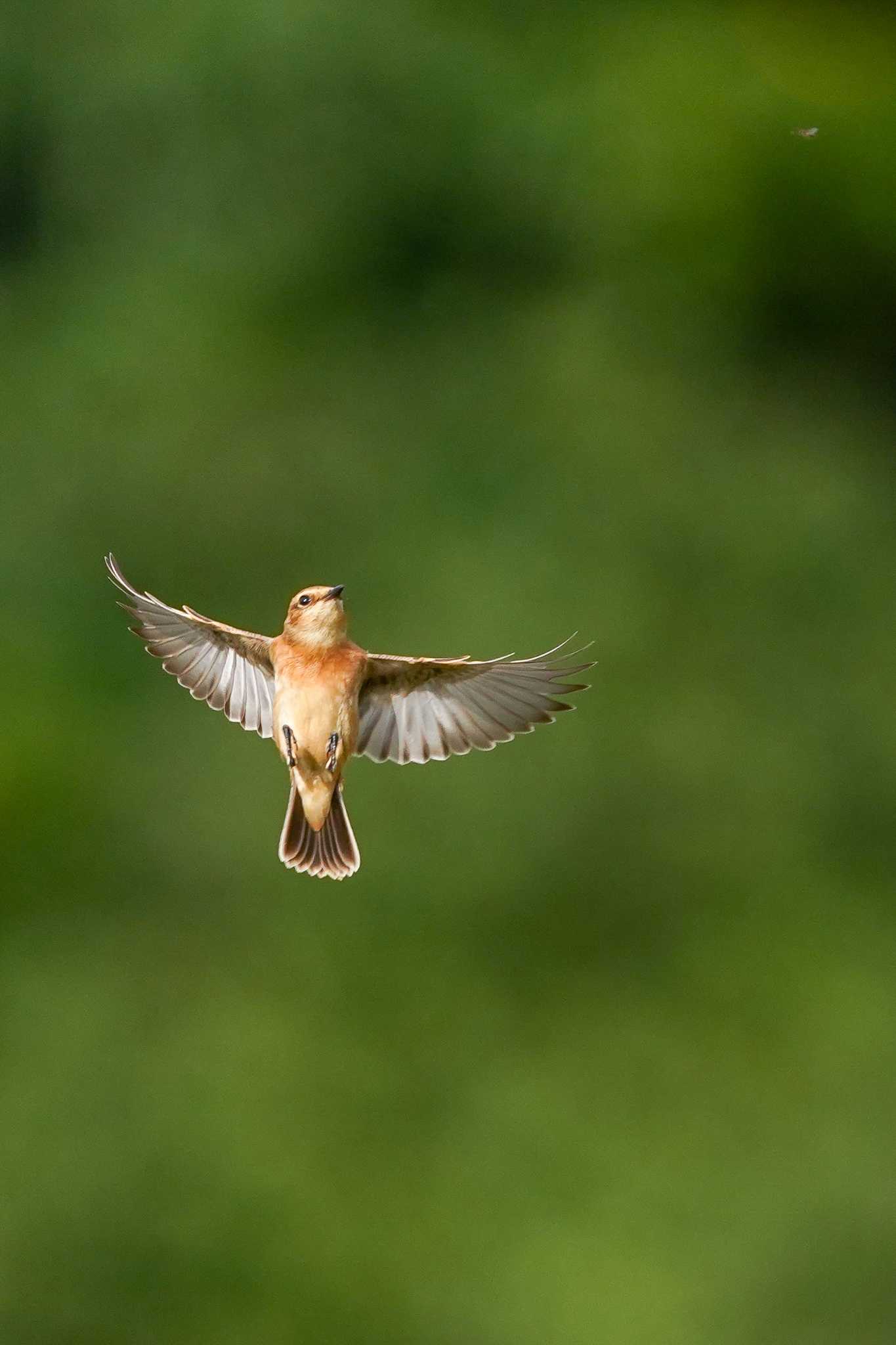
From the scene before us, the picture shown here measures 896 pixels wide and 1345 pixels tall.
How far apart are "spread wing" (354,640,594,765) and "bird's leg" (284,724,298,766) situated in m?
0.21

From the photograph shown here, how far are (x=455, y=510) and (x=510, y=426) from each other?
433 millimetres

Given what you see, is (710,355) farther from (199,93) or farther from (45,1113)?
(45,1113)

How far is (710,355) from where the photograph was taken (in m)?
6.98

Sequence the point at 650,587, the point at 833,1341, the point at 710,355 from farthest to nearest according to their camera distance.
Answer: the point at 710,355
the point at 650,587
the point at 833,1341

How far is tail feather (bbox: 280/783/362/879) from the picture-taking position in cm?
200

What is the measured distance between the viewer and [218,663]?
7.38 ft

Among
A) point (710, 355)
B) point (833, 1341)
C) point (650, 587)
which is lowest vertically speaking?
point (833, 1341)

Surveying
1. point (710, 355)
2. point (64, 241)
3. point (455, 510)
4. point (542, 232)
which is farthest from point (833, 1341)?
point (64, 241)

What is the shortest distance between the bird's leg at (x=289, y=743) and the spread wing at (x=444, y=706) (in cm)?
21

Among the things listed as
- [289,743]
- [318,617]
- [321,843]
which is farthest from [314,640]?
[321,843]

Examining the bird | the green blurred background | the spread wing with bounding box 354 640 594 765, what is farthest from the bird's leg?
the green blurred background

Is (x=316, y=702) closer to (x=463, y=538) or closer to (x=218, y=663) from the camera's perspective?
(x=218, y=663)

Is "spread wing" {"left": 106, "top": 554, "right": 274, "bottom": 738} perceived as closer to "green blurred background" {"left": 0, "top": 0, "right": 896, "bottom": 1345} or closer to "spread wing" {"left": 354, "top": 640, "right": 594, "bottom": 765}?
"spread wing" {"left": 354, "top": 640, "right": 594, "bottom": 765}

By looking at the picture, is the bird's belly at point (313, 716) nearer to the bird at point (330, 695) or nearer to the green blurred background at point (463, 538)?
the bird at point (330, 695)
